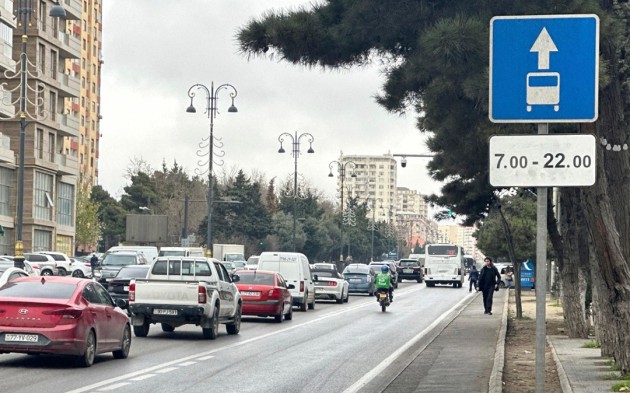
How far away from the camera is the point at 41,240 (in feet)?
263

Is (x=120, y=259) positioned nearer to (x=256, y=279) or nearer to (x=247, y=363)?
(x=256, y=279)

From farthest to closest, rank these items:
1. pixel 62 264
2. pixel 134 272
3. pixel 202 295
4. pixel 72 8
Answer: pixel 72 8 < pixel 62 264 < pixel 134 272 < pixel 202 295

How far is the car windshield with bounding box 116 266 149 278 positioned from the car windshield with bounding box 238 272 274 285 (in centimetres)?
315

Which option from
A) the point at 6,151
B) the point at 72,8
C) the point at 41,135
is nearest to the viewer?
the point at 6,151

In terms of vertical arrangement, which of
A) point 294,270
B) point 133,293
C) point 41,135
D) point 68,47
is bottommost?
point 133,293

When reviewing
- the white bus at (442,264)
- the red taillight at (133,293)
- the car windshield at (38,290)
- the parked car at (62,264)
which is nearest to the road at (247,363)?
the red taillight at (133,293)

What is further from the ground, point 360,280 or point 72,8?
point 72,8

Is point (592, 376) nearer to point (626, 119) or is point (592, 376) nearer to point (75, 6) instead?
point (626, 119)

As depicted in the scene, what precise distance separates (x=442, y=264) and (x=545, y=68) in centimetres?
7558

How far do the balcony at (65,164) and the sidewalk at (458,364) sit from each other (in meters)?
52.2

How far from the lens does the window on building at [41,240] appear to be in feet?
258

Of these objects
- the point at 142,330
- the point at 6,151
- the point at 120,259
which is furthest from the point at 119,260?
the point at 6,151

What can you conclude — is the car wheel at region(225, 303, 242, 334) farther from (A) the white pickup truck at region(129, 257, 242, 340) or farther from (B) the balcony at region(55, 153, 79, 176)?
(B) the balcony at region(55, 153, 79, 176)

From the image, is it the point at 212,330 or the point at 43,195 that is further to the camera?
the point at 43,195
